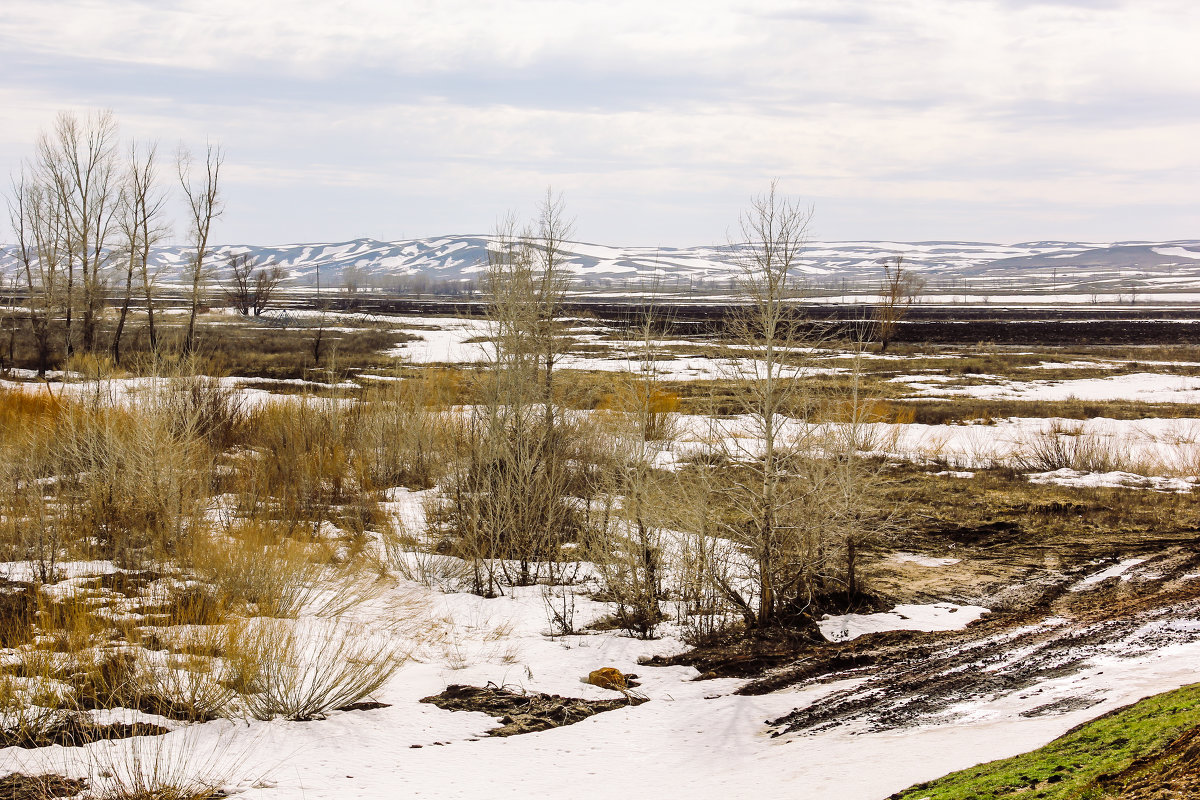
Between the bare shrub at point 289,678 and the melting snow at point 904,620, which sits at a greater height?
the bare shrub at point 289,678

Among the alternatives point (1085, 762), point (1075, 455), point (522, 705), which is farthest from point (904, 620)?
point (1075, 455)

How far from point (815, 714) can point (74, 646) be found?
6.33 metres

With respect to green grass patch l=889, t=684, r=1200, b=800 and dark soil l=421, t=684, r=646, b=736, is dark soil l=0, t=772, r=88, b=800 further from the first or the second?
green grass patch l=889, t=684, r=1200, b=800

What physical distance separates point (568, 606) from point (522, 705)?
3493mm

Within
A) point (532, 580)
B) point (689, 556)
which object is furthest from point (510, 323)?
point (689, 556)

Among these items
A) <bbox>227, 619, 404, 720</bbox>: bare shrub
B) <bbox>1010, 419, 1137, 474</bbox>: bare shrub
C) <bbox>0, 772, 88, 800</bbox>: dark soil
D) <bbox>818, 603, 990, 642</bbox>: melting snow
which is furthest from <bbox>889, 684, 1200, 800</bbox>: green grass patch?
<bbox>1010, 419, 1137, 474</bbox>: bare shrub

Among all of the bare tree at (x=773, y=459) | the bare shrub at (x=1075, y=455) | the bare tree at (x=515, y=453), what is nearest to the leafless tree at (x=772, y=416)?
the bare tree at (x=773, y=459)

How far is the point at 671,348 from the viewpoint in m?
50.4

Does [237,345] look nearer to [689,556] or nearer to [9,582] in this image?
[9,582]

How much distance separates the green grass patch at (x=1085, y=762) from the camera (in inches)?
135

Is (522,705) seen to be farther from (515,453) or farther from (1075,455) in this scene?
(1075,455)

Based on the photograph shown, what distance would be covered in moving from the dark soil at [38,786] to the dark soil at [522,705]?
2.85 metres

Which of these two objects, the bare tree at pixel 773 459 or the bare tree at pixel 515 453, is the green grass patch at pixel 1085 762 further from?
the bare tree at pixel 515 453

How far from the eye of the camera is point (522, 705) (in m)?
7.41
